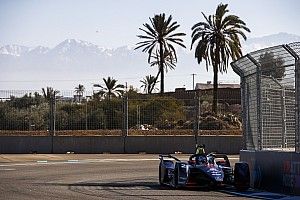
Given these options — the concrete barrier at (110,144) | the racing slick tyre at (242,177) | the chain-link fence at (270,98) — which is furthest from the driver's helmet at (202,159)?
the concrete barrier at (110,144)

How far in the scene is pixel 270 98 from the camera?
658 inches

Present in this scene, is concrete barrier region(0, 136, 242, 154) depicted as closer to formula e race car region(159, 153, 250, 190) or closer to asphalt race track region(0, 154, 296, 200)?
asphalt race track region(0, 154, 296, 200)

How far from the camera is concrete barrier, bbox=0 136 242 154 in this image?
33.9 metres

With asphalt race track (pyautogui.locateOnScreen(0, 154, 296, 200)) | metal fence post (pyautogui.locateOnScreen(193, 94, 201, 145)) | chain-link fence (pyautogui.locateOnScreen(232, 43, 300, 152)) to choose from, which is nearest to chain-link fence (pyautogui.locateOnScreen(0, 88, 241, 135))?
metal fence post (pyautogui.locateOnScreen(193, 94, 201, 145))

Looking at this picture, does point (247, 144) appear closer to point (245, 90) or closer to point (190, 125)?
point (245, 90)

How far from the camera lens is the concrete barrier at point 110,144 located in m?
33.9

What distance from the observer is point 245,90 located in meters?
17.9

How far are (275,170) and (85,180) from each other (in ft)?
18.7

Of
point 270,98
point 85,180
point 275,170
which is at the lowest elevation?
point 85,180

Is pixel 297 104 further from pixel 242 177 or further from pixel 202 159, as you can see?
pixel 202 159

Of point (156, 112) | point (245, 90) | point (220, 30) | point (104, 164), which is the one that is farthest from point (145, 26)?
point (245, 90)

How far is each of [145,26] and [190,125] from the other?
23.0 meters

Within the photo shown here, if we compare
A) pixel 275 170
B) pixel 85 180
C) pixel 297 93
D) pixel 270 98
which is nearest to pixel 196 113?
pixel 85 180

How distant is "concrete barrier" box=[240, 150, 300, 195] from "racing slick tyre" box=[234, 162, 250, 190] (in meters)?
0.47
